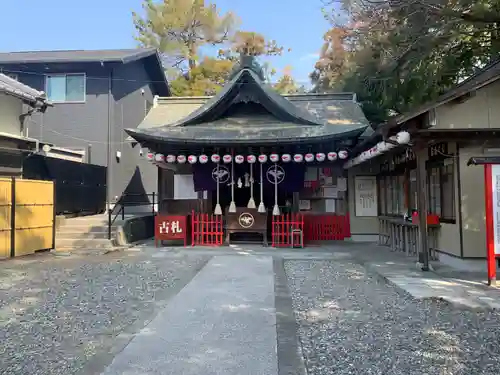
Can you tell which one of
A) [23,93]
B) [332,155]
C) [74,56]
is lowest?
[332,155]

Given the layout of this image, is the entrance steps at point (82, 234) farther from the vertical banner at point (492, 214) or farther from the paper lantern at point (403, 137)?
the vertical banner at point (492, 214)

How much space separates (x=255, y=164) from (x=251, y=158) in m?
1.19

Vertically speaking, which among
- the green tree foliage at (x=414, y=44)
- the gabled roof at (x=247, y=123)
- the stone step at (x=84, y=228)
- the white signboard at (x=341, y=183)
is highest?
the green tree foliage at (x=414, y=44)

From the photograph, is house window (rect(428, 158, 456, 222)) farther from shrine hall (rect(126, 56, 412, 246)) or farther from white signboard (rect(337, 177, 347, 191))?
white signboard (rect(337, 177, 347, 191))

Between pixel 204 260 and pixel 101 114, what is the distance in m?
11.8

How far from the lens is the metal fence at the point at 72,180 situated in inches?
597

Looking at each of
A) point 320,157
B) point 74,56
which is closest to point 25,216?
point 320,157

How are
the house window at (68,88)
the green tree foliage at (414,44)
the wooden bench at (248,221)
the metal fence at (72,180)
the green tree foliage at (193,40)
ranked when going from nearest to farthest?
the green tree foliage at (414,44)
the wooden bench at (248,221)
the metal fence at (72,180)
the house window at (68,88)
the green tree foliage at (193,40)

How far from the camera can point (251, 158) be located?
1254 cm

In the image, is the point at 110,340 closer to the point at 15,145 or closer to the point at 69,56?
the point at 15,145

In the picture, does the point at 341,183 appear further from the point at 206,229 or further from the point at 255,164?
the point at 206,229

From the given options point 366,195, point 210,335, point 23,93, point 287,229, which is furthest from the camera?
point 366,195

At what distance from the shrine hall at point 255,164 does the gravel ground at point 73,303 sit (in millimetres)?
3130

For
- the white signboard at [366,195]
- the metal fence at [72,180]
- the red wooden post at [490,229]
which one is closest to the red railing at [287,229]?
the white signboard at [366,195]
